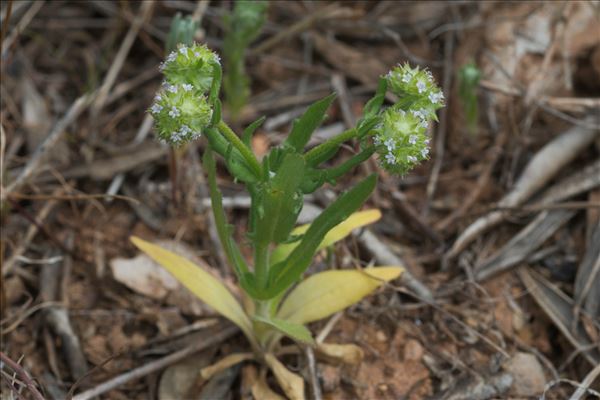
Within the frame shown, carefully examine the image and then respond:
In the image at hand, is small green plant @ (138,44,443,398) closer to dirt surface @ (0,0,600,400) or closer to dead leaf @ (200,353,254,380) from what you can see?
dead leaf @ (200,353,254,380)

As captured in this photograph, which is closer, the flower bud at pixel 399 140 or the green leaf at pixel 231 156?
the flower bud at pixel 399 140

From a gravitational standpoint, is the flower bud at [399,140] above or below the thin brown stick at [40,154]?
below

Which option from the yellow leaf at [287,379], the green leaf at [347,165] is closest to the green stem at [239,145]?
the green leaf at [347,165]

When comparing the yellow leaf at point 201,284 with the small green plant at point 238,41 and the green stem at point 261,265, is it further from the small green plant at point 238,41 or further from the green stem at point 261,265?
the small green plant at point 238,41

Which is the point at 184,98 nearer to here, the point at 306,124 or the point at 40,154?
the point at 306,124

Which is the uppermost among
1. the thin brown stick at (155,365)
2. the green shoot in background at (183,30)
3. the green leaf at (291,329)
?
the green shoot in background at (183,30)
